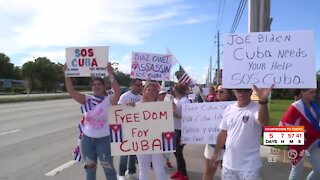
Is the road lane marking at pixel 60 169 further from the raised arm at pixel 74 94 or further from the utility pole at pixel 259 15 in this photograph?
the utility pole at pixel 259 15

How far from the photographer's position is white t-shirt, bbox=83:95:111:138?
5613 mm

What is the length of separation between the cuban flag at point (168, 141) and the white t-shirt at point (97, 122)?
758 mm

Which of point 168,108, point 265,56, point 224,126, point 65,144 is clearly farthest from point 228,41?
point 65,144

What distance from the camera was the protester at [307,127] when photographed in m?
5.72

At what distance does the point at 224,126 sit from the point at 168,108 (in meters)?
1.21

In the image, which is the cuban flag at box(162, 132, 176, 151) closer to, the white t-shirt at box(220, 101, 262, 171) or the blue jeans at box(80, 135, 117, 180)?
the blue jeans at box(80, 135, 117, 180)

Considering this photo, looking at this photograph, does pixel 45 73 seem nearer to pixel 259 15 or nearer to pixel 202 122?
pixel 259 15

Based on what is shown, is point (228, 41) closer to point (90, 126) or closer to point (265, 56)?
point (265, 56)

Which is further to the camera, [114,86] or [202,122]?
[202,122]

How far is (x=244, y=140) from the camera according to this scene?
4.21m

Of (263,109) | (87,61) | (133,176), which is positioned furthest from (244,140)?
(133,176)

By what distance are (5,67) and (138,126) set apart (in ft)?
338

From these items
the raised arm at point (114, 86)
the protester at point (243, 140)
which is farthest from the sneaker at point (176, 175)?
the protester at point (243, 140)

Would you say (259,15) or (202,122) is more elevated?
(259,15)
